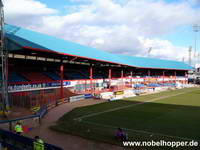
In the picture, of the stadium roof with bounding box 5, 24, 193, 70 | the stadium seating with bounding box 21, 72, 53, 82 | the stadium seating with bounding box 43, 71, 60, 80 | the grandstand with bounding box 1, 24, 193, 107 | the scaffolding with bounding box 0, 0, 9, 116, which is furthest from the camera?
the stadium seating with bounding box 43, 71, 60, 80

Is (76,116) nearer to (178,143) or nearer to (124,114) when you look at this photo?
Answer: (124,114)

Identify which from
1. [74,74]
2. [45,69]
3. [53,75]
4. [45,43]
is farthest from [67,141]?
[74,74]

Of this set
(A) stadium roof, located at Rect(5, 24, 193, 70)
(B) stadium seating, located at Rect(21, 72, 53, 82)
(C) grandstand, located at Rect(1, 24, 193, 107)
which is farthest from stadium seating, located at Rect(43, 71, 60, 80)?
(A) stadium roof, located at Rect(5, 24, 193, 70)

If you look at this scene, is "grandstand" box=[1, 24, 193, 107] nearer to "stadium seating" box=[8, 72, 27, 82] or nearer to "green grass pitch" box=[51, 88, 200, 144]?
"stadium seating" box=[8, 72, 27, 82]

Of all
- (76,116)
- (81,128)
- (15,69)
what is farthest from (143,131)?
(15,69)

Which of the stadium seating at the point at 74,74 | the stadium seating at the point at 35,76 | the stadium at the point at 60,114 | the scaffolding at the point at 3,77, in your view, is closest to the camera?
the stadium at the point at 60,114

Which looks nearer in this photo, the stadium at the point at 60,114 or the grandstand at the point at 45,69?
the stadium at the point at 60,114

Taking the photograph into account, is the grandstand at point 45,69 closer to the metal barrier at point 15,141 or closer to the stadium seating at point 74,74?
the stadium seating at point 74,74

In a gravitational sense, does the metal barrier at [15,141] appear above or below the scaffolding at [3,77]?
below

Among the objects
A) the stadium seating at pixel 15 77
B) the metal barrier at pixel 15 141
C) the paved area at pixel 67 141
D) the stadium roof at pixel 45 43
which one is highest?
the stadium roof at pixel 45 43

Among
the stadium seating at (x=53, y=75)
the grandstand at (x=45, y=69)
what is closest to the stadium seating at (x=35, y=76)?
the grandstand at (x=45, y=69)

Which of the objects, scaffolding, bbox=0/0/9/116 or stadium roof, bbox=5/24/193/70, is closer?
scaffolding, bbox=0/0/9/116

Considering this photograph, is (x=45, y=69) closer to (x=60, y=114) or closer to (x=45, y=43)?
(x=45, y=43)

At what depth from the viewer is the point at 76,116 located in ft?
71.8
